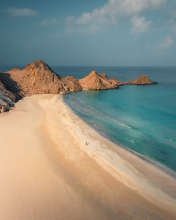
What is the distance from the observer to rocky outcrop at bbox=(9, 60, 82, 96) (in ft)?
171

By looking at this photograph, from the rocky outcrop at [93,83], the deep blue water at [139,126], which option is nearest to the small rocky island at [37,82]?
the rocky outcrop at [93,83]

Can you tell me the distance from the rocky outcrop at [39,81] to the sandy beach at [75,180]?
28805mm

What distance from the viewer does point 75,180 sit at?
15266mm

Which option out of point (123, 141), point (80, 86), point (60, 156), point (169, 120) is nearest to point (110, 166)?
point (60, 156)

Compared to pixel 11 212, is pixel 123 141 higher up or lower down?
lower down

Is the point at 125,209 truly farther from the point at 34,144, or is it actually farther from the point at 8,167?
the point at 34,144

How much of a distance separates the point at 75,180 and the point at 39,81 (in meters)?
42.4

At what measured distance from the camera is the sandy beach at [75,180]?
12.3 meters

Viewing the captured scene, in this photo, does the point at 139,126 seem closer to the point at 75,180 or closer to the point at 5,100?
the point at 75,180

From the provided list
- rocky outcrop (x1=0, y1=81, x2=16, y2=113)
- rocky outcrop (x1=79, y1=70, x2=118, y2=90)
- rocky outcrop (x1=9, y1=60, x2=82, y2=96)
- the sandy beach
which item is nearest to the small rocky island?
rocky outcrop (x1=9, y1=60, x2=82, y2=96)

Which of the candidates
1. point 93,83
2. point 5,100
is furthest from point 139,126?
point 93,83

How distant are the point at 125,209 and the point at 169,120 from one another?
22696 millimetres

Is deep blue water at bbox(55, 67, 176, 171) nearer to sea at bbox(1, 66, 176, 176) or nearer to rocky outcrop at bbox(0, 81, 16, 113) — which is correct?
sea at bbox(1, 66, 176, 176)

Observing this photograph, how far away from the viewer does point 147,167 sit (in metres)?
17.5
